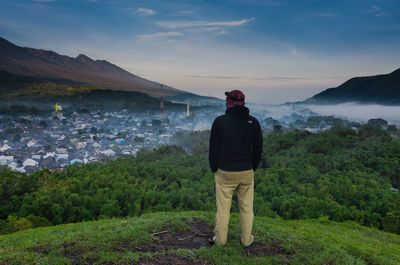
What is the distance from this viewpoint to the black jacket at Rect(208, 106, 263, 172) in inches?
289

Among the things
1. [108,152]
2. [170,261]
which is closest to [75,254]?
[170,261]

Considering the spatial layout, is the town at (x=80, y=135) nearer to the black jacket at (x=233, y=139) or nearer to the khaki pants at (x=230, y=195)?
the khaki pants at (x=230, y=195)

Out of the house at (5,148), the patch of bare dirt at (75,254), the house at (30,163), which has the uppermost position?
the patch of bare dirt at (75,254)

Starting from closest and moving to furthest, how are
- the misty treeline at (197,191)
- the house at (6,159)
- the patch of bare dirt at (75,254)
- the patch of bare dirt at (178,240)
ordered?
the patch of bare dirt at (75,254)
the patch of bare dirt at (178,240)
the misty treeline at (197,191)
the house at (6,159)

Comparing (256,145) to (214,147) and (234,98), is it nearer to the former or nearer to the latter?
(214,147)

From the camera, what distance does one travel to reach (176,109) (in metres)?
90.8

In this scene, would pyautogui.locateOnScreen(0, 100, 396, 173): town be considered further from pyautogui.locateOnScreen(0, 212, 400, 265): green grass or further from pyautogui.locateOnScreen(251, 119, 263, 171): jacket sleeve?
pyautogui.locateOnScreen(251, 119, 263, 171): jacket sleeve

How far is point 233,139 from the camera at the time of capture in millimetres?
7344

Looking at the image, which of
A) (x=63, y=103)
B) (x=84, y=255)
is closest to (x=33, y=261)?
(x=84, y=255)

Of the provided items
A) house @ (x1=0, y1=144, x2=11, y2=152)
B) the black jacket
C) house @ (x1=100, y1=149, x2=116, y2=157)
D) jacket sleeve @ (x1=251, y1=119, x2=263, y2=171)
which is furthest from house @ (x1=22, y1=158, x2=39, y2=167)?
jacket sleeve @ (x1=251, y1=119, x2=263, y2=171)

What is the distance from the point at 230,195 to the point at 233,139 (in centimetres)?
116

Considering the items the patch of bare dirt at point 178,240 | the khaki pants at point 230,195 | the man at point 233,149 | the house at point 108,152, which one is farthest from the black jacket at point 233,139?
the house at point 108,152

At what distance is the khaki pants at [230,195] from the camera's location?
7.54 metres

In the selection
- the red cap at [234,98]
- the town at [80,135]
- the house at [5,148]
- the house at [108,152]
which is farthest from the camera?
the house at [108,152]
